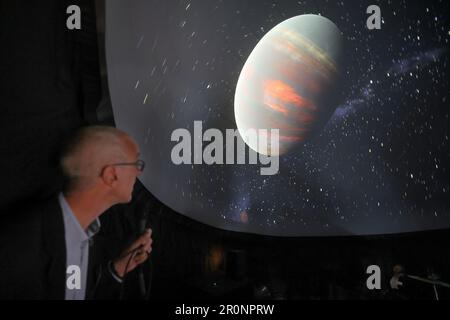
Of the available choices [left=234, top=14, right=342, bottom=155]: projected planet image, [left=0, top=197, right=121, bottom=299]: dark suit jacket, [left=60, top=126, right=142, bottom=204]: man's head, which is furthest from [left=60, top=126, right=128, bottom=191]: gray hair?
[left=234, top=14, right=342, bottom=155]: projected planet image

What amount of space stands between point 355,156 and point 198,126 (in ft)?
2.04

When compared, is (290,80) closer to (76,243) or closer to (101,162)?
(101,162)

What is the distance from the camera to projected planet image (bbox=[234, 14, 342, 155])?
1.31 metres

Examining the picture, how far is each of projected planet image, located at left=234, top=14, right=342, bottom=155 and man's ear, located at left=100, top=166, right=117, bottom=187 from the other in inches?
19.5

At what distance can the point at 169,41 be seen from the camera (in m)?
1.31

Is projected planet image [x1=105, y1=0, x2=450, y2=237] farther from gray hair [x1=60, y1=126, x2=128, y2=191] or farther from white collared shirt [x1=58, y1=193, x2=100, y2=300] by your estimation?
white collared shirt [x1=58, y1=193, x2=100, y2=300]

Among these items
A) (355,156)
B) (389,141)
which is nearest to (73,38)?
(355,156)

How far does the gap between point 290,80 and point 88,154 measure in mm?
793

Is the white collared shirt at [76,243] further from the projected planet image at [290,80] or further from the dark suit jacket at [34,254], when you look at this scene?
the projected planet image at [290,80]

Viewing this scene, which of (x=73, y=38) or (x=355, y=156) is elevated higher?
(x=73, y=38)

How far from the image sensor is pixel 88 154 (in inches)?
49.1

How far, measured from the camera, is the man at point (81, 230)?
1194 millimetres

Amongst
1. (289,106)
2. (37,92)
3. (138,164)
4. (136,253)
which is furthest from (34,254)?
(289,106)

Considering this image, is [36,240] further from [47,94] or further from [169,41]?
[169,41]
